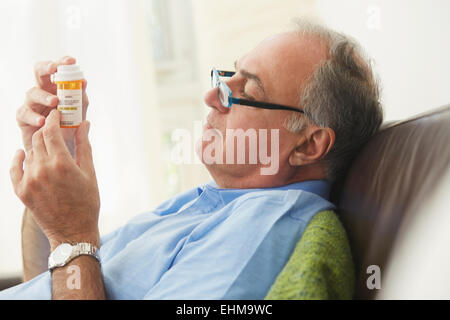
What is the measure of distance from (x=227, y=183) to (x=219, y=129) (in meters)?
0.14

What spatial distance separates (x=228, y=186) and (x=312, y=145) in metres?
0.23

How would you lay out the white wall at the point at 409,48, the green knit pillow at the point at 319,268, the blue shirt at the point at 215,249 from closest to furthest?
1. the green knit pillow at the point at 319,268
2. the blue shirt at the point at 215,249
3. the white wall at the point at 409,48

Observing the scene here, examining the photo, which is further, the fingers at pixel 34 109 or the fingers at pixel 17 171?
the fingers at pixel 34 109

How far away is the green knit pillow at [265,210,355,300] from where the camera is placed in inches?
28.6

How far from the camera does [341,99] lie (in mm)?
1084

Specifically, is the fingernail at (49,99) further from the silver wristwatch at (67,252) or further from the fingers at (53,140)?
the silver wristwatch at (67,252)

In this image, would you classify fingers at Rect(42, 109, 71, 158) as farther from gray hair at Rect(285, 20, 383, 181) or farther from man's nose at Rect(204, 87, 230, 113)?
gray hair at Rect(285, 20, 383, 181)

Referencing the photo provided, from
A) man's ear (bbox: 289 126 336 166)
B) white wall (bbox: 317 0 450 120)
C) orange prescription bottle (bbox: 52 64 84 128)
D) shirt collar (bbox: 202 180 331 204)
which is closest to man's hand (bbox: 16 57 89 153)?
orange prescription bottle (bbox: 52 64 84 128)

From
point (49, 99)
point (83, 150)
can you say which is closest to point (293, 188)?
point (83, 150)

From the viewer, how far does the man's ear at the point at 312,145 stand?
110cm

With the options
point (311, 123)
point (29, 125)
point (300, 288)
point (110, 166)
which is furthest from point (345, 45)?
point (110, 166)

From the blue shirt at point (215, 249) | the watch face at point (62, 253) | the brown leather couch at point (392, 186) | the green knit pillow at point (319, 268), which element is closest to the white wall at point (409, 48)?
the brown leather couch at point (392, 186)
